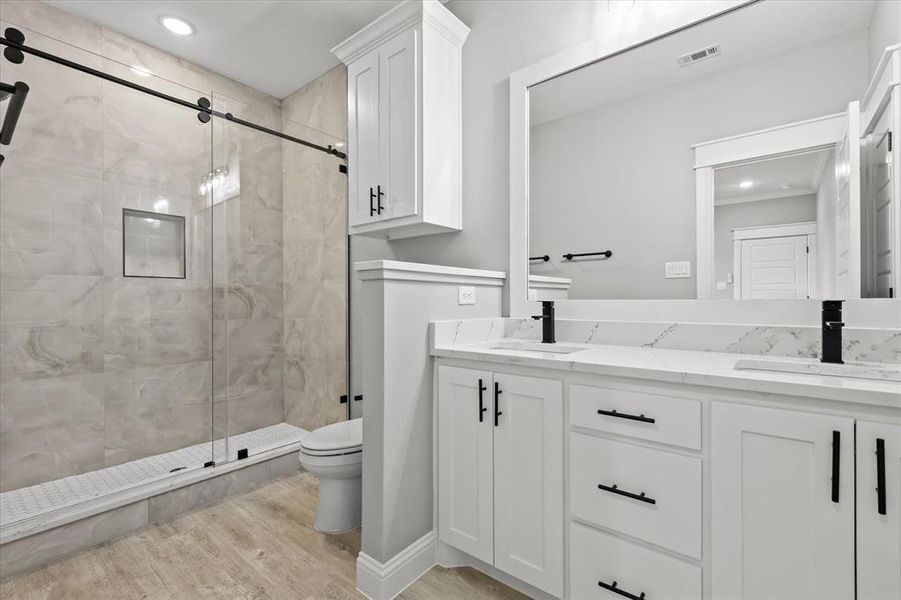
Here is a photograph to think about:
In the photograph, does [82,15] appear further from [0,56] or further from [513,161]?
[513,161]

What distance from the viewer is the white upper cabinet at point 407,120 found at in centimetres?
205

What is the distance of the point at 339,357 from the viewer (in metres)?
2.98

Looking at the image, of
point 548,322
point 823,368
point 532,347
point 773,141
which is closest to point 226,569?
point 532,347

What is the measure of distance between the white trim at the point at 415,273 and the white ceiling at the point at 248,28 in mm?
1719

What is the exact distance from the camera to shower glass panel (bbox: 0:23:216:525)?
221cm

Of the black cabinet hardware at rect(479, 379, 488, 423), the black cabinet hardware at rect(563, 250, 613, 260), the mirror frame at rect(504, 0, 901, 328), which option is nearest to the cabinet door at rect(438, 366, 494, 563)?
the black cabinet hardware at rect(479, 379, 488, 423)

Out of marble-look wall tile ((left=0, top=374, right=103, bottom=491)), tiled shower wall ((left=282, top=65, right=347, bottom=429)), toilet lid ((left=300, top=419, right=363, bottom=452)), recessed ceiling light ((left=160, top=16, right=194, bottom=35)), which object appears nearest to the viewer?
toilet lid ((left=300, top=419, right=363, bottom=452))

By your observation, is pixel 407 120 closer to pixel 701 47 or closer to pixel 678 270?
pixel 701 47

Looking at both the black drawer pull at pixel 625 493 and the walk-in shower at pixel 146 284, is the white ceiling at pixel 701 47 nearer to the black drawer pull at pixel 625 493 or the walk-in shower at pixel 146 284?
the black drawer pull at pixel 625 493

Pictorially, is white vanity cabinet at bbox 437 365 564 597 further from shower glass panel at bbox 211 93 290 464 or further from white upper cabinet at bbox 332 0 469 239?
shower glass panel at bbox 211 93 290 464

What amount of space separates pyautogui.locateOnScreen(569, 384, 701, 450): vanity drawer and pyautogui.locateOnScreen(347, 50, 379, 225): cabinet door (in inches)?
57.3

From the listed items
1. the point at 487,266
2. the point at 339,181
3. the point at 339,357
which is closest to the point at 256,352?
the point at 339,357

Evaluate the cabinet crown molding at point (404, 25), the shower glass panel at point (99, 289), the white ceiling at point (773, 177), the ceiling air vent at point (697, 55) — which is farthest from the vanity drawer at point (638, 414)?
the shower glass panel at point (99, 289)

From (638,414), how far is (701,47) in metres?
1.39
